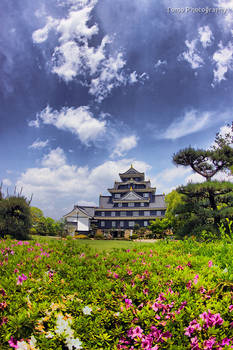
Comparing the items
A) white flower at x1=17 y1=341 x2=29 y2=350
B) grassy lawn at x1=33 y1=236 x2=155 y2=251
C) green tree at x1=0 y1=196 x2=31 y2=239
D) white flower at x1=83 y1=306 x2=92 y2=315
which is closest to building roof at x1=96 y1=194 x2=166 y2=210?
grassy lawn at x1=33 y1=236 x2=155 y2=251

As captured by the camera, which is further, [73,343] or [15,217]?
[15,217]

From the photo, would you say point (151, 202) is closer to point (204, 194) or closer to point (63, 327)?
point (204, 194)

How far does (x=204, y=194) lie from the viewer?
12500mm

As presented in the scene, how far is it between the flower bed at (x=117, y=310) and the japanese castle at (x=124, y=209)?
30643 mm

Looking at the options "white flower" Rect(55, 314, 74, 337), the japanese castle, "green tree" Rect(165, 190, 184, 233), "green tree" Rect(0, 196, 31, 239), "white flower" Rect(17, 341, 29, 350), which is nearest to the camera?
"white flower" Rect(17, 341, 29, 350)

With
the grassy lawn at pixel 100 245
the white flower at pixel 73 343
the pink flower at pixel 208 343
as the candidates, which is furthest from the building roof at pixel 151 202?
the white flower at pixel 73 343

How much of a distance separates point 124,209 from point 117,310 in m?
32.2

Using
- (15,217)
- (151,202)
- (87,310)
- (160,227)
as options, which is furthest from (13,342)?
(151,202)

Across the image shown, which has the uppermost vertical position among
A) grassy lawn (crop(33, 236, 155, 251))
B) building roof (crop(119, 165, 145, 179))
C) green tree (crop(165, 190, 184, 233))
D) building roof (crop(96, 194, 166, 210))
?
building roof (crop(119, 165, 145, 179))

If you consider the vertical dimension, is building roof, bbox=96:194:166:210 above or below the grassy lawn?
above

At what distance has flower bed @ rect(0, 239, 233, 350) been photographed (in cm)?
160

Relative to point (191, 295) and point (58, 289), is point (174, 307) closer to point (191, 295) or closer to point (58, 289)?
point (191, 295)

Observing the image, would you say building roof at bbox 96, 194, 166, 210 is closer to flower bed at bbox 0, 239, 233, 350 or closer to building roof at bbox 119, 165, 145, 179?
building roof at bbox 119, 165, 145, 179

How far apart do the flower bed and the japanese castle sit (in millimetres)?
30643
